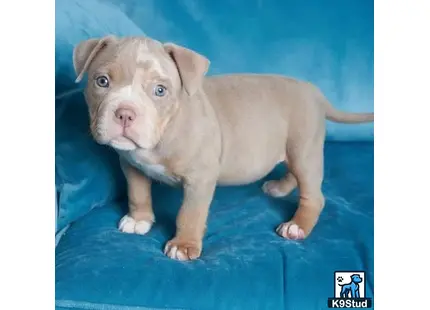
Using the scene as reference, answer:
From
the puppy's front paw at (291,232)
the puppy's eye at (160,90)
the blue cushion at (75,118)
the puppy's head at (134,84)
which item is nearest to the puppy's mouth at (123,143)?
the puppy's head at (134,84)

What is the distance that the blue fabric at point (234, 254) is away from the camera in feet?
6.29

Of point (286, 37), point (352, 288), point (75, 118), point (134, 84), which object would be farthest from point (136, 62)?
point (352, 288)

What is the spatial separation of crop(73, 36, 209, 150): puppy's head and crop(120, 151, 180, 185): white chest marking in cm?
15

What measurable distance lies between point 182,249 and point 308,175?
490mm

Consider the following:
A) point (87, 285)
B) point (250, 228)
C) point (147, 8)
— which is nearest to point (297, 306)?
point (250, 228)

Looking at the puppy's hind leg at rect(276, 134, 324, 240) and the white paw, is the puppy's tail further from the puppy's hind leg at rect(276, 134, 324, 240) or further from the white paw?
the white paw

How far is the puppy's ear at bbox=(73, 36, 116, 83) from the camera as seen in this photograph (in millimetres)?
1939

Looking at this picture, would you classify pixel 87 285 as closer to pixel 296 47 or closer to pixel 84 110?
pixel 84 110

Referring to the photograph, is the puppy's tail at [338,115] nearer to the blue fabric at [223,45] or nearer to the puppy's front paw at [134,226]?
the blue fabric at [223,45]

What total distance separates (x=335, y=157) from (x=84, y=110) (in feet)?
2.73

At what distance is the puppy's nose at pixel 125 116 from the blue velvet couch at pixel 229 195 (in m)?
0.42

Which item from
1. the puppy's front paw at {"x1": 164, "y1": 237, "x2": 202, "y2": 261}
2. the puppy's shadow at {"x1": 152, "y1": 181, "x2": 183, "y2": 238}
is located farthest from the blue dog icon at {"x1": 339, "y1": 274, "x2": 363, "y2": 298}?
the puppy's shadow at {"x1": 152, "y1": 181, "x2": 183, "y2": 238}

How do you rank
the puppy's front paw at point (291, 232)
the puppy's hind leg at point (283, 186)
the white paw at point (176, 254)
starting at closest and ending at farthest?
the white paw at point (176, 254), the puppy's front paw at point (291, 232), the puppy's hind leg at point (283, 186)
